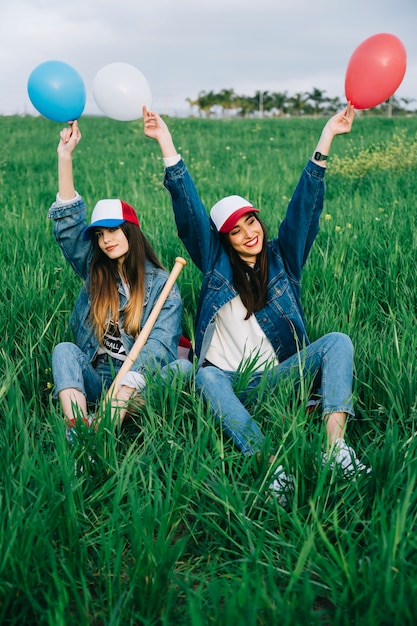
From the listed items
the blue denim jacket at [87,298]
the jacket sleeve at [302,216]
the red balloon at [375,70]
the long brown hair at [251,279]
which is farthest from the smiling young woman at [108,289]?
the red balloon at [375,70]

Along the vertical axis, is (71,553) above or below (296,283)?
below

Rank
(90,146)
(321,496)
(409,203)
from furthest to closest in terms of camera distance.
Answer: (90,146), (409,203), (321,496)

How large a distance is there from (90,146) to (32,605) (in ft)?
32.5

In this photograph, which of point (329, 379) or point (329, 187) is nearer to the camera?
point (329, 379)

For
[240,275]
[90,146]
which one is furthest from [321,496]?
[90,146]

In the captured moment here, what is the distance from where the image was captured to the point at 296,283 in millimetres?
2545

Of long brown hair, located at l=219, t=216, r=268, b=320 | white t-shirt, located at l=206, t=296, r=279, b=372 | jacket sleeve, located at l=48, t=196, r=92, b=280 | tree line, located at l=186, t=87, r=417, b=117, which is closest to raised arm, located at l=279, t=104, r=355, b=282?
long brown hair, located at l=219, t=216, r=268, b=320

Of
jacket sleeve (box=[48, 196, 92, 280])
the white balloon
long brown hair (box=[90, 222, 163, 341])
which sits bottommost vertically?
long brown hair (box=[90, 222, 163, 341])

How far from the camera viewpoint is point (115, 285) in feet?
8.29

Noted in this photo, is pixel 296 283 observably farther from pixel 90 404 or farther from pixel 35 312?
pixel 35 312

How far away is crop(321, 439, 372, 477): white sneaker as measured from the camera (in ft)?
5.62

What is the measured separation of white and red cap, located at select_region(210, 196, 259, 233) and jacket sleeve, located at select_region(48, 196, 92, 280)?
560 millimetres

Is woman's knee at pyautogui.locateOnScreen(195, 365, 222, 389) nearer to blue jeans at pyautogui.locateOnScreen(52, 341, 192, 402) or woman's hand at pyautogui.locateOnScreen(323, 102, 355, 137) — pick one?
blue jeans at pyautogui.locateOnScreen(52, 341, 192, 402)

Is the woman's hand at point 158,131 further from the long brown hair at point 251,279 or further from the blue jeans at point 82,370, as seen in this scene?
the blue jeans at point 82,370
